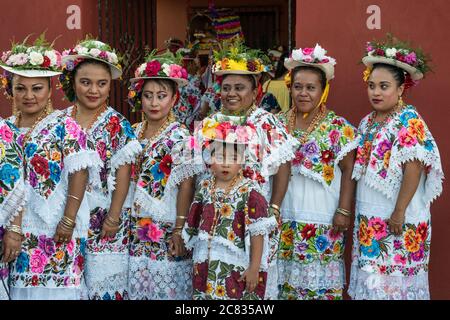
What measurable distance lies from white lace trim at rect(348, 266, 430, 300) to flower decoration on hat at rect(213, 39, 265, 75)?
65.2 inches

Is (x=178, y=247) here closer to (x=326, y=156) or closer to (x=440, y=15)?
(x=326, y=156)

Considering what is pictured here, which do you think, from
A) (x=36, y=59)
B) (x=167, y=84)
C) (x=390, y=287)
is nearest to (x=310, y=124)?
(x=167, y=84)

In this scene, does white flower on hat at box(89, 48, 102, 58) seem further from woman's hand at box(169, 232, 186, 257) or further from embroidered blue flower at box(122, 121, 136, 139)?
woman's hand at box(169, 232, 186, 257)

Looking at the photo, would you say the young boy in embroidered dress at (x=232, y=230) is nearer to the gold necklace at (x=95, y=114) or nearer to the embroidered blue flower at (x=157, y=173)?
the embroidered blue flower at (x=157, y=173)

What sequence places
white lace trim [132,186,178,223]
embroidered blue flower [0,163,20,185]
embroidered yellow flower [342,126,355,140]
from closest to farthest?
1. embroidered blue flower [0,163,20,185]
2. white lace trim [132,186,178,223]
3. embroidered yellow flower [342,126,355,140]

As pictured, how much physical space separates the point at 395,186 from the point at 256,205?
1127mm

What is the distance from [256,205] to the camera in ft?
15.8

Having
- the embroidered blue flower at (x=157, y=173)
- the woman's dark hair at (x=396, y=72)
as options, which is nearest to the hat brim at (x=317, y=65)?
the woman's dark hair at (x=396, y=72)

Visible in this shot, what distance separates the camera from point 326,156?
5578 mm

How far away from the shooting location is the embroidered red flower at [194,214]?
5.07m

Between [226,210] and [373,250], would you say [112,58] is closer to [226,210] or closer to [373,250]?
[226,210]

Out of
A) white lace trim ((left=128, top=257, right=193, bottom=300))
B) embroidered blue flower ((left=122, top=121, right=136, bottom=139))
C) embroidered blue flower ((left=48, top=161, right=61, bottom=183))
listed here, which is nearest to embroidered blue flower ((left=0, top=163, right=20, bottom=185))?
embroidered blue flower ((left=48, top=161, right=61, bottom=183))

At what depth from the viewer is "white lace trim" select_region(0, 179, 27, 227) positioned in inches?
181

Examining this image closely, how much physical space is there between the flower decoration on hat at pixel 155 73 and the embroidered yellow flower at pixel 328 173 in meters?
1.21
